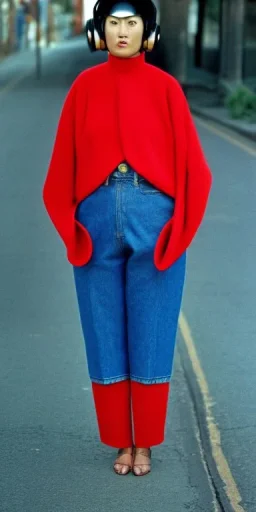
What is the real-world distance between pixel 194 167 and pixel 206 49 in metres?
32.6

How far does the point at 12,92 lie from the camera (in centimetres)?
3025

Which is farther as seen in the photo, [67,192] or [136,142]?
[67,192]

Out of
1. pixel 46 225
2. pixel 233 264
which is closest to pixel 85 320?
pixel 233 264

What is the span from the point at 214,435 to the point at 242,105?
18220 mm

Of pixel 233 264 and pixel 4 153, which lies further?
pixel 4 153

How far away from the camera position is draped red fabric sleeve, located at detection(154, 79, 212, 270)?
4.65m

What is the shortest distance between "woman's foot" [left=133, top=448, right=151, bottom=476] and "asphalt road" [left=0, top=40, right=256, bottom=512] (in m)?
0.04

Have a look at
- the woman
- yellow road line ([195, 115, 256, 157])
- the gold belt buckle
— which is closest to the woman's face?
the woman

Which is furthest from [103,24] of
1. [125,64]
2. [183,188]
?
[183,188]

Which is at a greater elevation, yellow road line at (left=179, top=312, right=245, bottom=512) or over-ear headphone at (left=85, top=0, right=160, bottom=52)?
over-ear headphone at (left=85, top=0, right=160, bottom=52)

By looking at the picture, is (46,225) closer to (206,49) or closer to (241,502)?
(241,502)

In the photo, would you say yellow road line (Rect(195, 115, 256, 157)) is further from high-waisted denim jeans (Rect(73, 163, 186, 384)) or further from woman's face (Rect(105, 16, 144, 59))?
woman's face (Rect(105, 16, 144, 59))

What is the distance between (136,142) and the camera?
184 inches

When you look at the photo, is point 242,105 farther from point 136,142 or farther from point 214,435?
point 136,142
